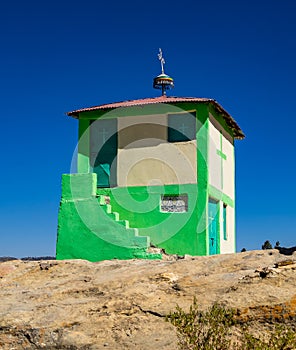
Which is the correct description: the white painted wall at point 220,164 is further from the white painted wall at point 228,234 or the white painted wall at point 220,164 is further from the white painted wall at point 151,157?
the white painted wall at point 151,157

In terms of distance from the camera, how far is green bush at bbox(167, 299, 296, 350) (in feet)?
23.9

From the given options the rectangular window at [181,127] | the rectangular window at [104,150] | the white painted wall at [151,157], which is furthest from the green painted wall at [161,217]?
the rectangular window at [181,127]

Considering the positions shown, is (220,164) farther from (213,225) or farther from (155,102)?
(155,102)

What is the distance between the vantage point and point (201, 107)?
730 inches

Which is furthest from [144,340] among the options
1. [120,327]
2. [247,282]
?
[247,282]

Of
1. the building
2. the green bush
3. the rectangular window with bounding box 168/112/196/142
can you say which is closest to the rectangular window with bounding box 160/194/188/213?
the building

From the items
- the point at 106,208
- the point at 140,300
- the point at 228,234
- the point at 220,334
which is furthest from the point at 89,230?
the point at 220,334

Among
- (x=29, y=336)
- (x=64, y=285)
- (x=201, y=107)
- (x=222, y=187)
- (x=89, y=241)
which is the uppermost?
(x=201, y=107)

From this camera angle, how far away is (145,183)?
736 inches

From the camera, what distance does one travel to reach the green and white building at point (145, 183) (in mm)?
17688

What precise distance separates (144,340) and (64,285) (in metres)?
3.52

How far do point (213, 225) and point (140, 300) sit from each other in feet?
30.5

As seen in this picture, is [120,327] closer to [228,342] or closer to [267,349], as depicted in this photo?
[228,342]

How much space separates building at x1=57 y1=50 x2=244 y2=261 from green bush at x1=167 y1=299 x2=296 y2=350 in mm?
8521
